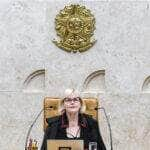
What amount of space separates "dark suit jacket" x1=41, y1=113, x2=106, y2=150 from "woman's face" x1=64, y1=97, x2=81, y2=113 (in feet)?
0.29

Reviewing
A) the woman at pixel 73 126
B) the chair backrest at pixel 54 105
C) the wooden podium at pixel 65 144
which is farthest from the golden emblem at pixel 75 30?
the wooden podium at pixel 65 144

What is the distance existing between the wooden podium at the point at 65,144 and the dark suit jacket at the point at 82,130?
9 centimetres

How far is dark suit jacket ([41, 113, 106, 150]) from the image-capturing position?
4965 millimetres

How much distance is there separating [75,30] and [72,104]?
1657 millimetres

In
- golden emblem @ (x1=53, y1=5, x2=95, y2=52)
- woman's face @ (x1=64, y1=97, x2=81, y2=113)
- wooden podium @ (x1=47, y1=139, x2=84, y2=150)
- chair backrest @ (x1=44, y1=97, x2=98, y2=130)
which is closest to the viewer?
wooden podium @ (x1=47, y1=139, x2=84, y2=150)

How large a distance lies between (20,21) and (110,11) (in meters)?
0.85

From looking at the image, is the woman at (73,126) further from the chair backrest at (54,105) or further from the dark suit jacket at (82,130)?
the chair backrest at (54,105)

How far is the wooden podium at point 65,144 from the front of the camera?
4.81 metres

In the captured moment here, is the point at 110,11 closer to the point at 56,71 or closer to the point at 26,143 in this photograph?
the point at 56,71

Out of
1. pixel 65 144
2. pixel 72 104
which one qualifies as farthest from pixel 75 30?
pixel 65 144

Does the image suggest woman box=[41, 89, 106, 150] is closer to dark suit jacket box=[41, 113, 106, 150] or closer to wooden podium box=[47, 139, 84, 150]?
dark suit jacket box=[41, 113, 106, 150]

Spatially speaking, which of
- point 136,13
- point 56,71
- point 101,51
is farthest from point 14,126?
point 136,13

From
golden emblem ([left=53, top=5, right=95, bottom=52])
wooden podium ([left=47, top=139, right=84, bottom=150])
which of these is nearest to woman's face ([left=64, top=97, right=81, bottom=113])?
wooden podium ([left=47, top=139, right=84, bottom=150])

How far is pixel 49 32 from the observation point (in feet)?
21.5
